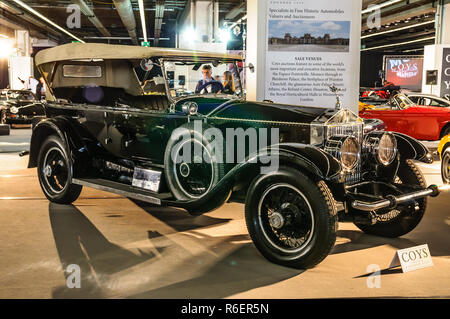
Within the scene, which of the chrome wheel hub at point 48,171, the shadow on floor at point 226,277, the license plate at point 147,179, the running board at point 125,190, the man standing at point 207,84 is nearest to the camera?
the shadow on floor at point 226,277

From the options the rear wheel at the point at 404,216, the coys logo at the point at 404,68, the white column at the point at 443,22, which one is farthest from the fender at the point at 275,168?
the coys logo at the point at 404,68

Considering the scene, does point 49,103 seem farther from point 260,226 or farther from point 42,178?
point 260,226

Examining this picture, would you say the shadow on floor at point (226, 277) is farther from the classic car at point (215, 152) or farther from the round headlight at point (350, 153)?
the round headlight at point (350, 153)

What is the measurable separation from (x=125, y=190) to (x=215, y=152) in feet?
3.39

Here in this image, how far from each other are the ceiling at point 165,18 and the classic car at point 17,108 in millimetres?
5423

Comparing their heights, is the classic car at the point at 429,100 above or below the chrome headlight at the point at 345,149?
above

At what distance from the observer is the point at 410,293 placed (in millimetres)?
3008

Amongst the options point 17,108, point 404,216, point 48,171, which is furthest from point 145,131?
point 17,108

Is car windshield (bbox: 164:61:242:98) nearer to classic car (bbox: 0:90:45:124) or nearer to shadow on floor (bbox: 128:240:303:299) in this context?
shadow on floor (bbox: 128:240:303:299)

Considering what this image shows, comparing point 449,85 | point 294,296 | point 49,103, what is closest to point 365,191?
point 294,296

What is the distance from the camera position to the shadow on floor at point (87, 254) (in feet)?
10.1

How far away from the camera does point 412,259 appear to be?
11.4 feet

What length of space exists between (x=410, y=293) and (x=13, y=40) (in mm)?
30793

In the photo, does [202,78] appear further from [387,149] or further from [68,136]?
[387,149]
